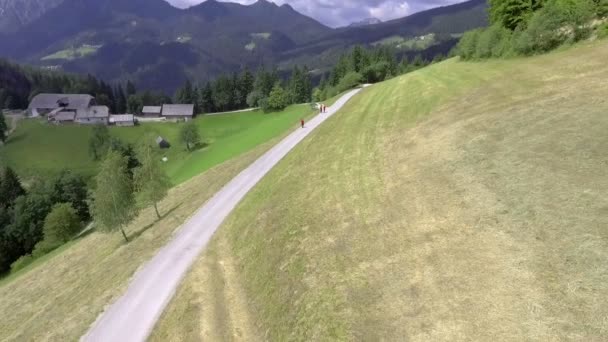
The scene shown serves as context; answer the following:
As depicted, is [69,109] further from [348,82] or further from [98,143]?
[348,82]

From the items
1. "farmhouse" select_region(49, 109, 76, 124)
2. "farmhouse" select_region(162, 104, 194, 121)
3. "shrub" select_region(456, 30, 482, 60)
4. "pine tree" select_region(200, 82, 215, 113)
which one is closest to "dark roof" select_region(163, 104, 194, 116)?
"farmhouse" select_region(162, 104, 194, 121)

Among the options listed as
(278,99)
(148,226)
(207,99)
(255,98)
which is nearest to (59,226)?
(148,226)

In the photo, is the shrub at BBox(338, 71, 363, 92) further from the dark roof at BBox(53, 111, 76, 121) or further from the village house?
the dark roof at BBox(53, 111, 76, 121)

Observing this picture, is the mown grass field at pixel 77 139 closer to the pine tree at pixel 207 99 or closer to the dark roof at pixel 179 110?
the dark roof at pixel 179 110

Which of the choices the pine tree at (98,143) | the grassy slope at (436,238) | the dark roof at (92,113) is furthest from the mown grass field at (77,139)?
the grassy slope at (436,238)

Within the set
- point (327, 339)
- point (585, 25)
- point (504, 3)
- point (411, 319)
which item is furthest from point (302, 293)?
point (504, 3)

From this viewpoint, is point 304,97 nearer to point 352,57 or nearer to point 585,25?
point 352,57
